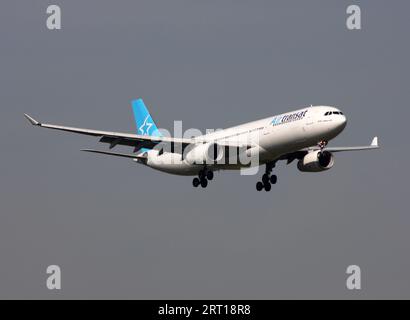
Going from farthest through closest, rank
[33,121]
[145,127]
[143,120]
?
[143,120], [145,127], [33,121]

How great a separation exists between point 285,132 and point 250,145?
331cm

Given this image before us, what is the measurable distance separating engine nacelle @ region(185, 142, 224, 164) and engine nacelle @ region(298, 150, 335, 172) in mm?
6096

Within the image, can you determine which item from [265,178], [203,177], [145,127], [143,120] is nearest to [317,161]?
[265,178]

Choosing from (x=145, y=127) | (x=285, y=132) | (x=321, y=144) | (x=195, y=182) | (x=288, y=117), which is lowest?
(x=195, y=182)

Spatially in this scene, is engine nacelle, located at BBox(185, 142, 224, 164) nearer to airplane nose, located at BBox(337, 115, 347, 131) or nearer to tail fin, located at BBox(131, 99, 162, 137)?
airplane nose, located at BBox(337, 115, 347, 131)

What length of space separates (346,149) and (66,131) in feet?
73.5

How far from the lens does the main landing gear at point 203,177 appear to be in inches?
3083

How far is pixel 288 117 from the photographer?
7294 cm

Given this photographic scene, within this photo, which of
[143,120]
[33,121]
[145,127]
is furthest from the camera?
[143,120]

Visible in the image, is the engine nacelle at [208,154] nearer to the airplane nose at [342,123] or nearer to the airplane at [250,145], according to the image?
the airplane at [250,145]

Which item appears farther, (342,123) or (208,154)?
(208,154)

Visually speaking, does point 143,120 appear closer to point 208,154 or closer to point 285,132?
Answer: point 208,154

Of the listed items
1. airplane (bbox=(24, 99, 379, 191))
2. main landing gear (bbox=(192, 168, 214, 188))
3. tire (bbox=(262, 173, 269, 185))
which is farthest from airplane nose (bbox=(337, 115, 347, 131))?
tire (bbox=(262, 173, 269, 185))
